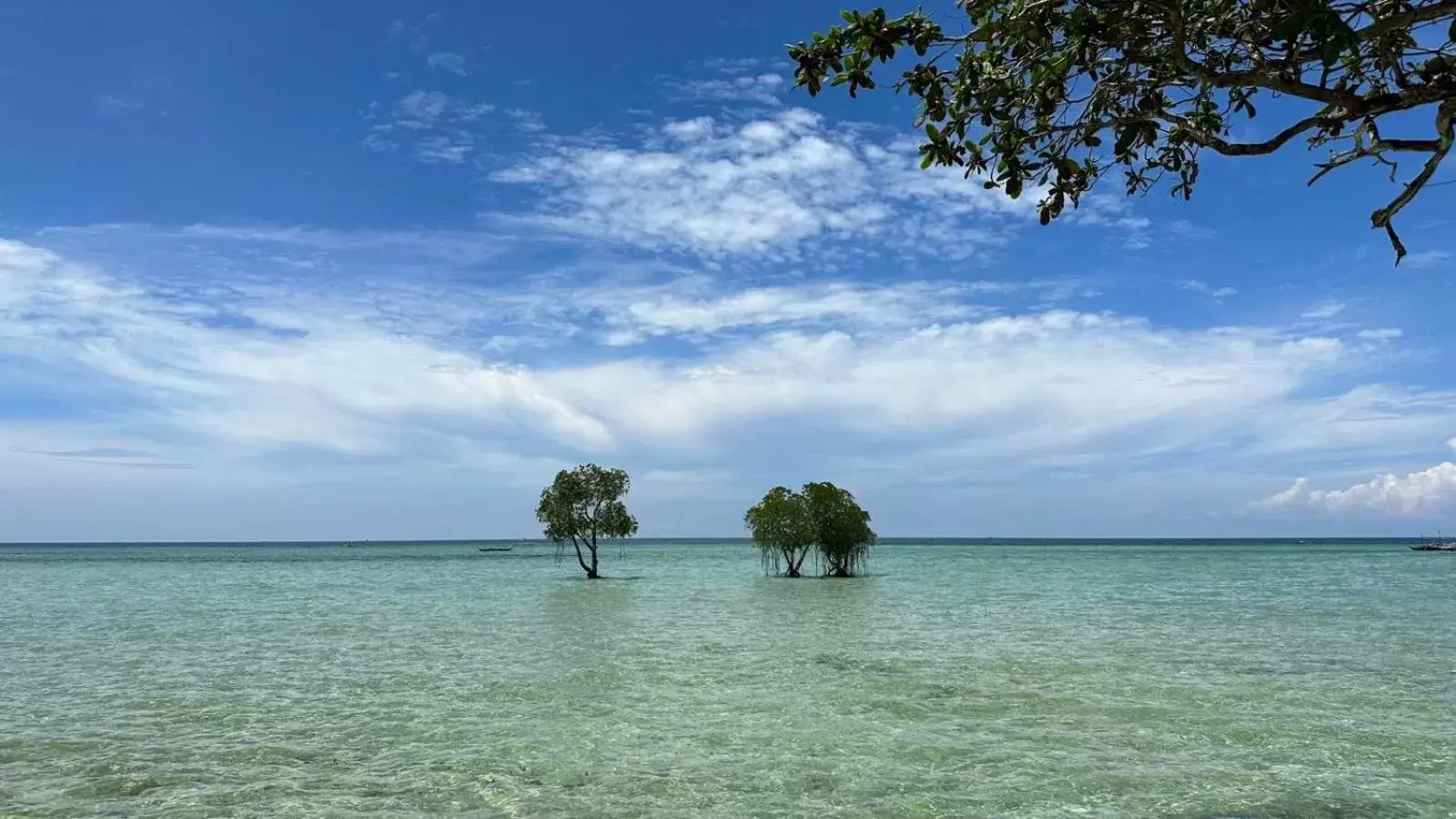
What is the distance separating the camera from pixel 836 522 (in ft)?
224

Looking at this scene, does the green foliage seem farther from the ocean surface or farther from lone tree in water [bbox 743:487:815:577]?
the ocean surface

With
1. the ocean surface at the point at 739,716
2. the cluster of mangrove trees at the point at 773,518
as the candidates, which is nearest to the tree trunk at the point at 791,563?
the cluster of mangrove trees at the point at 773,518

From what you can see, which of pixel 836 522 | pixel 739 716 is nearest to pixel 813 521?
pixel 836 522

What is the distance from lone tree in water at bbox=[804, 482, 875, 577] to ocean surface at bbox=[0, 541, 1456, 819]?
27.7m

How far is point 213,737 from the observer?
642 inches

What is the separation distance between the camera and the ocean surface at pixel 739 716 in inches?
492

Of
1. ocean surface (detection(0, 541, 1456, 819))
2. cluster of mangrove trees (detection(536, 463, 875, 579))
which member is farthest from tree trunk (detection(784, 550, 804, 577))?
ocean surface (detection(0, 541, 1456, 819))

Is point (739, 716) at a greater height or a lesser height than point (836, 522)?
lesser

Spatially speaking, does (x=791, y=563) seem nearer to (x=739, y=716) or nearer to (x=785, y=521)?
(x=785, y=521)

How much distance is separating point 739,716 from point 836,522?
51309 mm

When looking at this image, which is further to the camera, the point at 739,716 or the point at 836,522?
the point at 836,522

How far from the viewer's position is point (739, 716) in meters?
17.8

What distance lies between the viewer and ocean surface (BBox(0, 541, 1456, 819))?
12508mm

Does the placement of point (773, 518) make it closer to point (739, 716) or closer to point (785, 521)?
point (785, 521)
